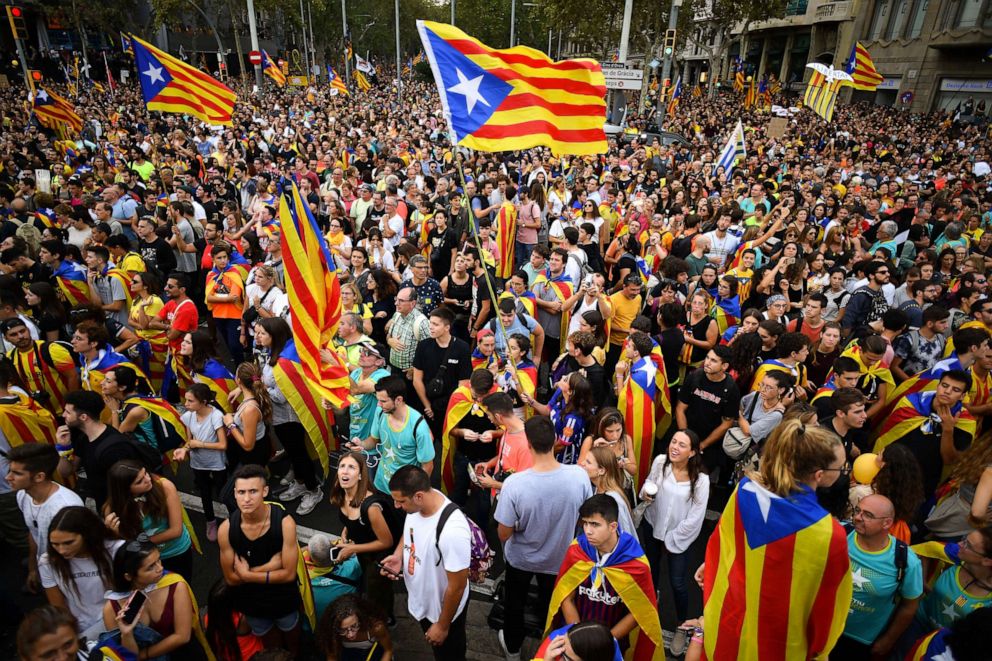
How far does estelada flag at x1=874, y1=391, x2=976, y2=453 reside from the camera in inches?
166

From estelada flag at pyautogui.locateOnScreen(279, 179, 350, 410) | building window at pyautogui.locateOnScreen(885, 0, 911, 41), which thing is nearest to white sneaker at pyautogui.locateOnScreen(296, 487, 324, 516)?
estelada flag at pyautogui.locateOnScreen(279, 179, 350, 410)

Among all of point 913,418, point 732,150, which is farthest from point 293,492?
point 732,150

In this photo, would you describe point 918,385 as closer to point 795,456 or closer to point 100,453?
point 795,456

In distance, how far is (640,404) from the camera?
479 centimetres

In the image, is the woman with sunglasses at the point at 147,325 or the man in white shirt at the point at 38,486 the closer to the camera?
the man in white shirt at the point at 38,486

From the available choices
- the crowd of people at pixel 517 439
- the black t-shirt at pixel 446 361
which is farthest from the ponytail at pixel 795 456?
the black t-shirt at pixel 446 361

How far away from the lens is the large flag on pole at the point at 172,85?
946 centimetres

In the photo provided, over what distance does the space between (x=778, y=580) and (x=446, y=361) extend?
339 centimetres

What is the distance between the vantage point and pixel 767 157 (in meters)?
18.4

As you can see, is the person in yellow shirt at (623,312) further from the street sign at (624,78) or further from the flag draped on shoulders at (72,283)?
the street sign at (624,78)

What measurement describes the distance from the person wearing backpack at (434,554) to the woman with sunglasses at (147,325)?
4.38 m

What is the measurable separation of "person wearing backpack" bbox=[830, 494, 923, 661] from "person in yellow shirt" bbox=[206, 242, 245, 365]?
638 centimetres

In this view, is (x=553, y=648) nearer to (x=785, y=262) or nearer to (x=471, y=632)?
(x=471, y=632)

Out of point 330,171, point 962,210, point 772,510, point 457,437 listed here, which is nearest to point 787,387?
point 772,510
